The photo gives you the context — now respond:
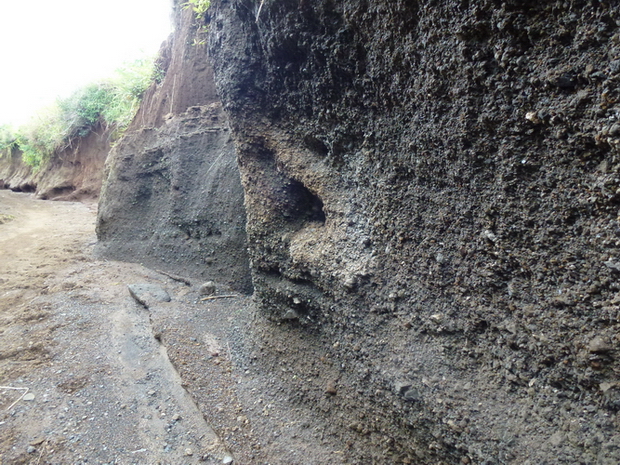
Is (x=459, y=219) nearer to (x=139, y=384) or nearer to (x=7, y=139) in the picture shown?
(x=139, y=384)

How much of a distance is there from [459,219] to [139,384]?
2.07 meters

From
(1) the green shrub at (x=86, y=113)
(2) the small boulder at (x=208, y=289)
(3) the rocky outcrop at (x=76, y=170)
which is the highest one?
(1) the green shrub at (x=86, y=113)

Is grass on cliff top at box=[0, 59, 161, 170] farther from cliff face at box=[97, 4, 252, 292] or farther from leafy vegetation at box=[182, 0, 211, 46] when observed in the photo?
leafy vegetation at box=[182, 0, 211, 46]

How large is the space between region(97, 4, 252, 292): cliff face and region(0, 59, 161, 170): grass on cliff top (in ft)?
3.52

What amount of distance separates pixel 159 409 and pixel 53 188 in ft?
36.8

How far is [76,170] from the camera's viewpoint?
1093 cm

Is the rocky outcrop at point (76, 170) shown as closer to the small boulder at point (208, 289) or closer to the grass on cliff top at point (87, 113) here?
the grass on cliff top at point (87, 113)

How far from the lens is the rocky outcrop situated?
1022 centimetres

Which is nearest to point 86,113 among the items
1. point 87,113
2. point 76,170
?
point 87,113

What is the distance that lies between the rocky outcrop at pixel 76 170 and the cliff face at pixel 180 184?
4.96 meters

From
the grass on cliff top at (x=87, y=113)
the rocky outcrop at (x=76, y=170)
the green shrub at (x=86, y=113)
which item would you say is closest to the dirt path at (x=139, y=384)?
the grass on cliff top at (x=87, y=113)

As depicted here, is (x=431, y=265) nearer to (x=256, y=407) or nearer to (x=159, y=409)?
(x=256, y=407)

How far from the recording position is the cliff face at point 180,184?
4.00 meters

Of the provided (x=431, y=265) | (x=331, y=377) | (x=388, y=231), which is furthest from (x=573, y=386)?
(x=331, y=377)
